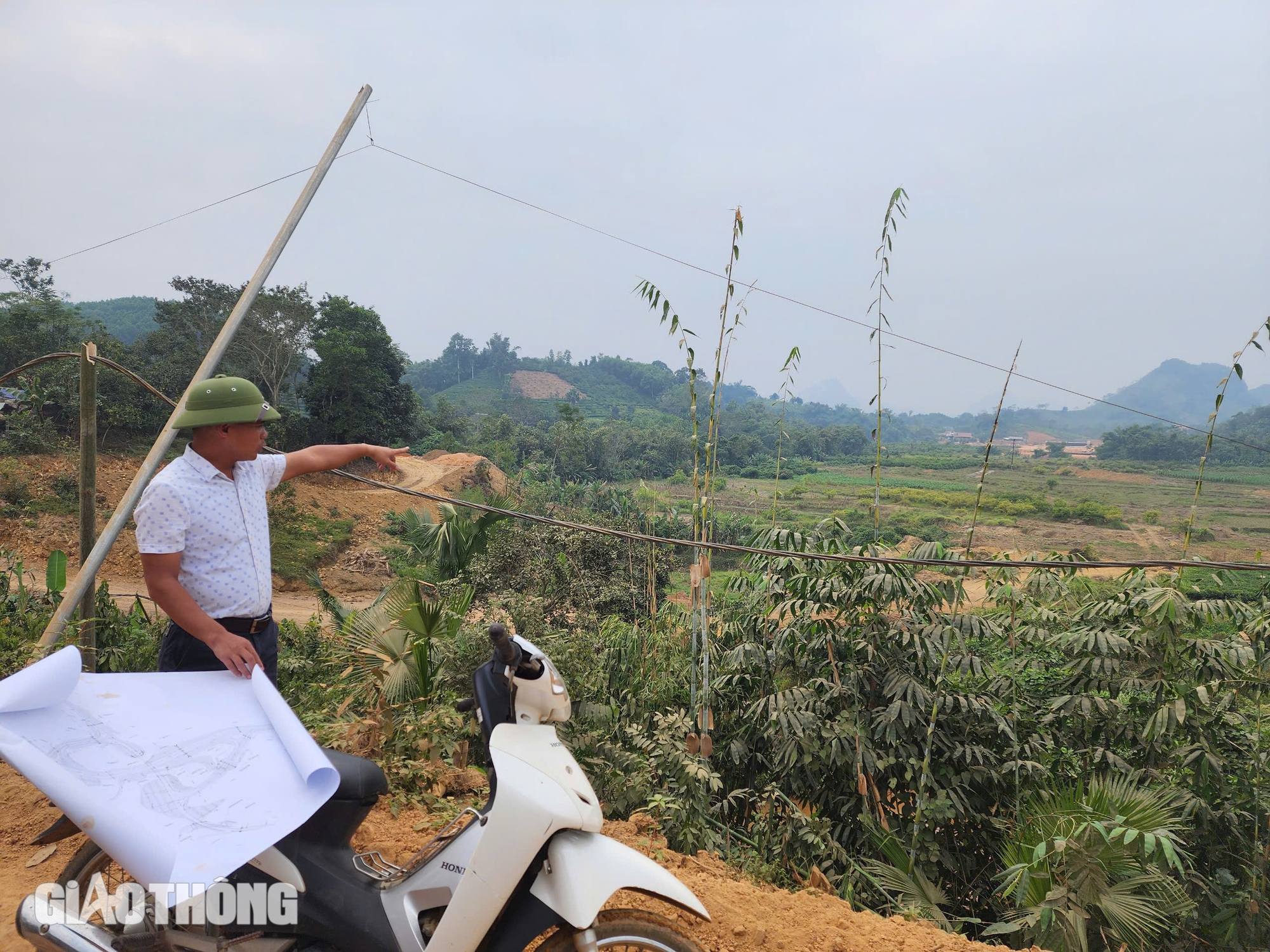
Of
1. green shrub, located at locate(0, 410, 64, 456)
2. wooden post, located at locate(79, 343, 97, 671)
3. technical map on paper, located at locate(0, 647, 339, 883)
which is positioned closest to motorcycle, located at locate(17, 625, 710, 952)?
technical map on paper, located at locate(0, 647, 339, 883)

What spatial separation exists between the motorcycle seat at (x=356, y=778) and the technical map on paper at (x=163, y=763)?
0.18 m

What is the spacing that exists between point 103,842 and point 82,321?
2623 cm

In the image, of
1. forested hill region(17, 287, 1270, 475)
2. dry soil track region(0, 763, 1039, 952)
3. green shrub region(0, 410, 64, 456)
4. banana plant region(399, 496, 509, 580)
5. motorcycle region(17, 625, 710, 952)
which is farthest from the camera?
forested hill region(17, 287, 1270, 475)

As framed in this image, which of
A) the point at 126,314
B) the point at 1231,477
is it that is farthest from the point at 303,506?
the point at 1231,477

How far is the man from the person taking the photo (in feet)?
6.05

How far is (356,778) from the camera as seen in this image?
69.7 inches

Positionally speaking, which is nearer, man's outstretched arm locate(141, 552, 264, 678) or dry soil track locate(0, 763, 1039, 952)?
man's outstretched arm locate(141, 552, 264, 678)

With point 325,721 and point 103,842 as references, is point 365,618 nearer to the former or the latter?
point 325,721

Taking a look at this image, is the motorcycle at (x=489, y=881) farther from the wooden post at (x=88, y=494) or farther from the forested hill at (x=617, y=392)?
the forested hill at (x=617, y=392)

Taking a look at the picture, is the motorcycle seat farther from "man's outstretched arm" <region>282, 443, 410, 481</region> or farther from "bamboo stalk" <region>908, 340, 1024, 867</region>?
"bamboo stalk" <region>908, 340, 1024, 867</region>

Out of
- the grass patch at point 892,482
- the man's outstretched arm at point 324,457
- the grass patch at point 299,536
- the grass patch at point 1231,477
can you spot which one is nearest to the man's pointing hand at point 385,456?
the man's outstretched arm at point 324,457

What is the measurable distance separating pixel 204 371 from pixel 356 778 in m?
3.13

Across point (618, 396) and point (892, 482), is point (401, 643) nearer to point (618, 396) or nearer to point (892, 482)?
point (892, 482)

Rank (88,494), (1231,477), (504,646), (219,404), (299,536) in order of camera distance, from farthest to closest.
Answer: (1231,477)
(299,536)
(88,494)
(219,404)
(504,646)
